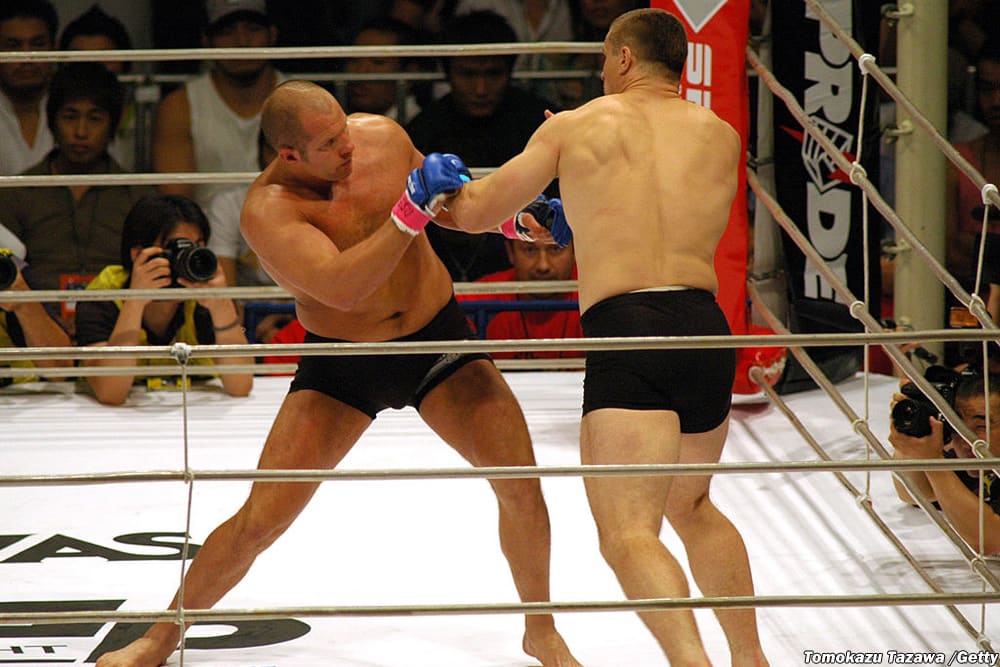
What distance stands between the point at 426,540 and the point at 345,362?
640 mm

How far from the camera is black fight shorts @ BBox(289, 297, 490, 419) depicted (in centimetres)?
229

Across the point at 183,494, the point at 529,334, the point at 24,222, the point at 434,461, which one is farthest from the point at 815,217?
the point at 24,222

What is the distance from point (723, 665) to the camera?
7.07 ft

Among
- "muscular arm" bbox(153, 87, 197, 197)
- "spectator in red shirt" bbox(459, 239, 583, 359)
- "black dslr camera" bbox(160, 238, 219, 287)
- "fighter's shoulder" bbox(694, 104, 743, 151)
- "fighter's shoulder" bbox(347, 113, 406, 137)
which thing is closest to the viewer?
"fighter's shoulder" bbox(694, 104, 743, 151)

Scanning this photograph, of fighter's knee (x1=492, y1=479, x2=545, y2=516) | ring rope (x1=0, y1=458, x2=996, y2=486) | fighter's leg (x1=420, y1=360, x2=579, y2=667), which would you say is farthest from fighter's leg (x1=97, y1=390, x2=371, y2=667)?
ring rope (x1=0, y1=458, x2=996, y2=486)

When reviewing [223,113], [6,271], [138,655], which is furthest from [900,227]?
[223,113]

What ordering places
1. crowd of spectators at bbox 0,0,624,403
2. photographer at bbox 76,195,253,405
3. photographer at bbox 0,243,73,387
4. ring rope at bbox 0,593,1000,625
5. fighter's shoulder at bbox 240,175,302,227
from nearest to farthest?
ring rope at bbox 0,593,1000,625 < fighter's shoulder at bbox 240,175,302,227 < photographer at bbox 76,195,253,405 < photographer at bbox 0,243,73,387 < crowd of spectators at bbox 0,0,624,403

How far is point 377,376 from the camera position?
229 cm

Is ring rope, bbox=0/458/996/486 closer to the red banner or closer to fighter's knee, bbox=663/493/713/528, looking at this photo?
fighter's knee, bbox=663/493/713/528

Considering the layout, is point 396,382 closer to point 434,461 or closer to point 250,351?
point 250,351

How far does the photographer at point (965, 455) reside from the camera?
242cm

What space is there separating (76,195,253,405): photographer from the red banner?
4.64 ft

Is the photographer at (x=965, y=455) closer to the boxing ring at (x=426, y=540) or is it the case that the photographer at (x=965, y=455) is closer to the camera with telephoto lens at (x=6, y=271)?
the boxing ring at (x=426, y=540)

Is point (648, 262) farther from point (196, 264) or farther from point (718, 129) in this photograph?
point (196, 264)
